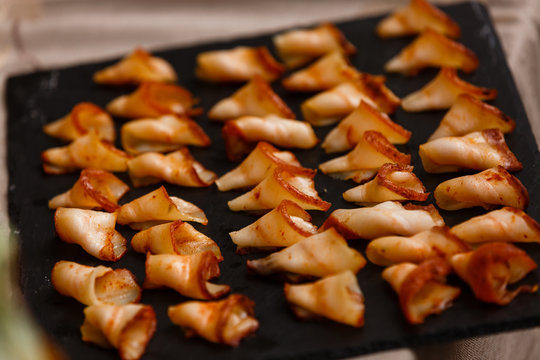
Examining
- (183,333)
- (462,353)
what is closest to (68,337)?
(183,333)

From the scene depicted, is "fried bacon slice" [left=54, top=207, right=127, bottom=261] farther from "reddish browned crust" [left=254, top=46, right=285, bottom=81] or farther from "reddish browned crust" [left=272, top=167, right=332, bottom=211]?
"reddish browned crust" [left=254, top=46, right=285, bottom=81]

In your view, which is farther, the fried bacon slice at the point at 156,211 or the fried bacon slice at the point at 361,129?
the fried bacon slice at the point at 361,129

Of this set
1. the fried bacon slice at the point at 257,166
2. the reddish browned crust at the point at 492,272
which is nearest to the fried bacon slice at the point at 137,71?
the fried bacon slice at the point at 257,166

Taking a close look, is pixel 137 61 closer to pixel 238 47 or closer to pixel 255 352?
pixel 238 47

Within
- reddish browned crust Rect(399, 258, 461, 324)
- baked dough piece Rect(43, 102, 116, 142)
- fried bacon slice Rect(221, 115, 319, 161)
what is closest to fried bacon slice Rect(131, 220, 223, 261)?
fried bacon slice Rect(221, 115, 319, 161)

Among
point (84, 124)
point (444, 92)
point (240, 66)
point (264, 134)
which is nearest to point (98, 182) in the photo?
point (84, 124)

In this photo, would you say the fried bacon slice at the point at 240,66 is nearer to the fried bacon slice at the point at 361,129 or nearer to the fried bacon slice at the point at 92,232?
the fried bacon slice at the point at 361,129
